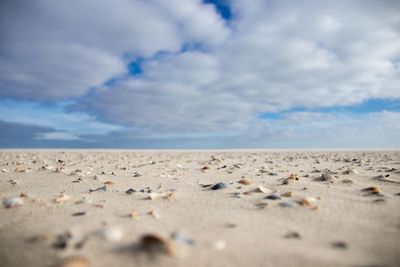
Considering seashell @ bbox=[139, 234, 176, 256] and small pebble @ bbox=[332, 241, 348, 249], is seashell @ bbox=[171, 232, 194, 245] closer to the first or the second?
seashell @ bbox=[139, 234, 176, 256]

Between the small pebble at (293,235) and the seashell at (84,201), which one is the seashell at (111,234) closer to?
the seashell at (84,201)

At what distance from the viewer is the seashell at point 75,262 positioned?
5.21 ft

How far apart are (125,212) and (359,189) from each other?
314 cm

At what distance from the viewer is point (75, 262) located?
1601mm

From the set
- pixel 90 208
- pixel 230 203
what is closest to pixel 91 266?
pixel 90 208

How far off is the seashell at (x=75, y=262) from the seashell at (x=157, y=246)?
0.35m

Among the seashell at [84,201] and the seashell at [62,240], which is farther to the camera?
the seashell at [84,201]

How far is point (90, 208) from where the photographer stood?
109 inches

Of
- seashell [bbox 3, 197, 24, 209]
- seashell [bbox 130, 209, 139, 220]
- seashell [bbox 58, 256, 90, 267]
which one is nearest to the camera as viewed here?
seashell [bbox 58, 256, 90, 267]

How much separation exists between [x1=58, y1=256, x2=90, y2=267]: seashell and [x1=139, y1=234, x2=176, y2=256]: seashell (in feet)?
1.16

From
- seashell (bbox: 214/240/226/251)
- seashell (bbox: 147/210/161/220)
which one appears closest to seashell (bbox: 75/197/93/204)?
seashell (bbox: 147/210/161/220)

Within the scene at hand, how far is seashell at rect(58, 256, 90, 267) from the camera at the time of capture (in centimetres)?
159

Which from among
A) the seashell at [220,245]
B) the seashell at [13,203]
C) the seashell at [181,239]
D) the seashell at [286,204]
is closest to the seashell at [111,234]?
the seashell at [181,239]

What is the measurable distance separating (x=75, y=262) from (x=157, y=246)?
502 mm
